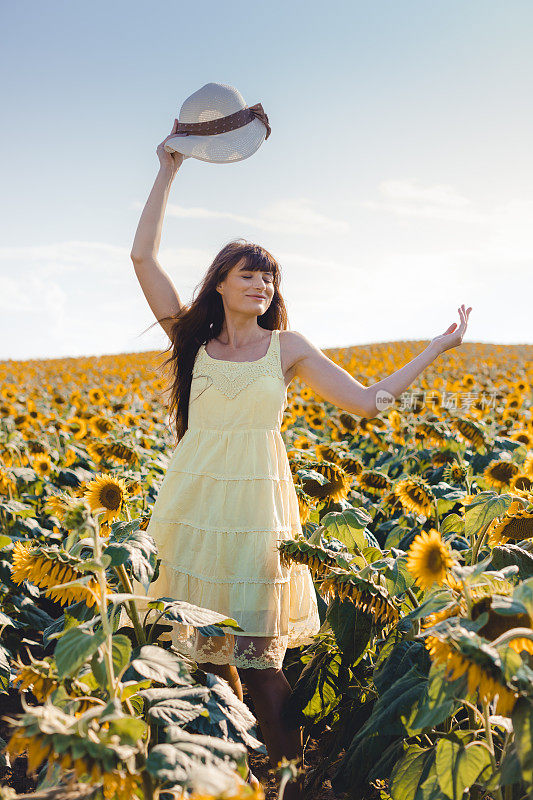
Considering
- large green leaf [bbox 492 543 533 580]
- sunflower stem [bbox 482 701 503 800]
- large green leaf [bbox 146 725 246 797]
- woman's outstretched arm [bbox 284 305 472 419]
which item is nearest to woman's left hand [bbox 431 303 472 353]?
woman's outstretched arm [bbox 284 305 472 419]

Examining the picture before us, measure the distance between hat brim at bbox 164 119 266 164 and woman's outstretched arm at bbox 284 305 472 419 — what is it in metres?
0.76

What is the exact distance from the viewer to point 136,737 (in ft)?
3.66

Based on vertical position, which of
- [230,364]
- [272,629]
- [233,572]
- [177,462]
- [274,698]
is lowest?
[274,698]

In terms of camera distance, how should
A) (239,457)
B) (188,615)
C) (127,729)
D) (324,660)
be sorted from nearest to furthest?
(127,729) → (188,615) → (324,660) → (239,457)

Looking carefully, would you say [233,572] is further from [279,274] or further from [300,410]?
[300,410]

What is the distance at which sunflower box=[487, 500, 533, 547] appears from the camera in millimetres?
2182

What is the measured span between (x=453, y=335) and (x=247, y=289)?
77cm

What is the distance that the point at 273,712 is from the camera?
238cm

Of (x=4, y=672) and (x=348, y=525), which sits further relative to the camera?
(x=4, y=672)

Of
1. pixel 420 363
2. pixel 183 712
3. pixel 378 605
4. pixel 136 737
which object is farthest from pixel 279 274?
pixel 136 737

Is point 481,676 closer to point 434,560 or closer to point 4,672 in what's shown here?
point 434,560

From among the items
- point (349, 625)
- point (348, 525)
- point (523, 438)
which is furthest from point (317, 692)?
point (523, 438)

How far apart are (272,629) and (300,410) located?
4.83m

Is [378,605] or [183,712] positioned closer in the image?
[183,712]
